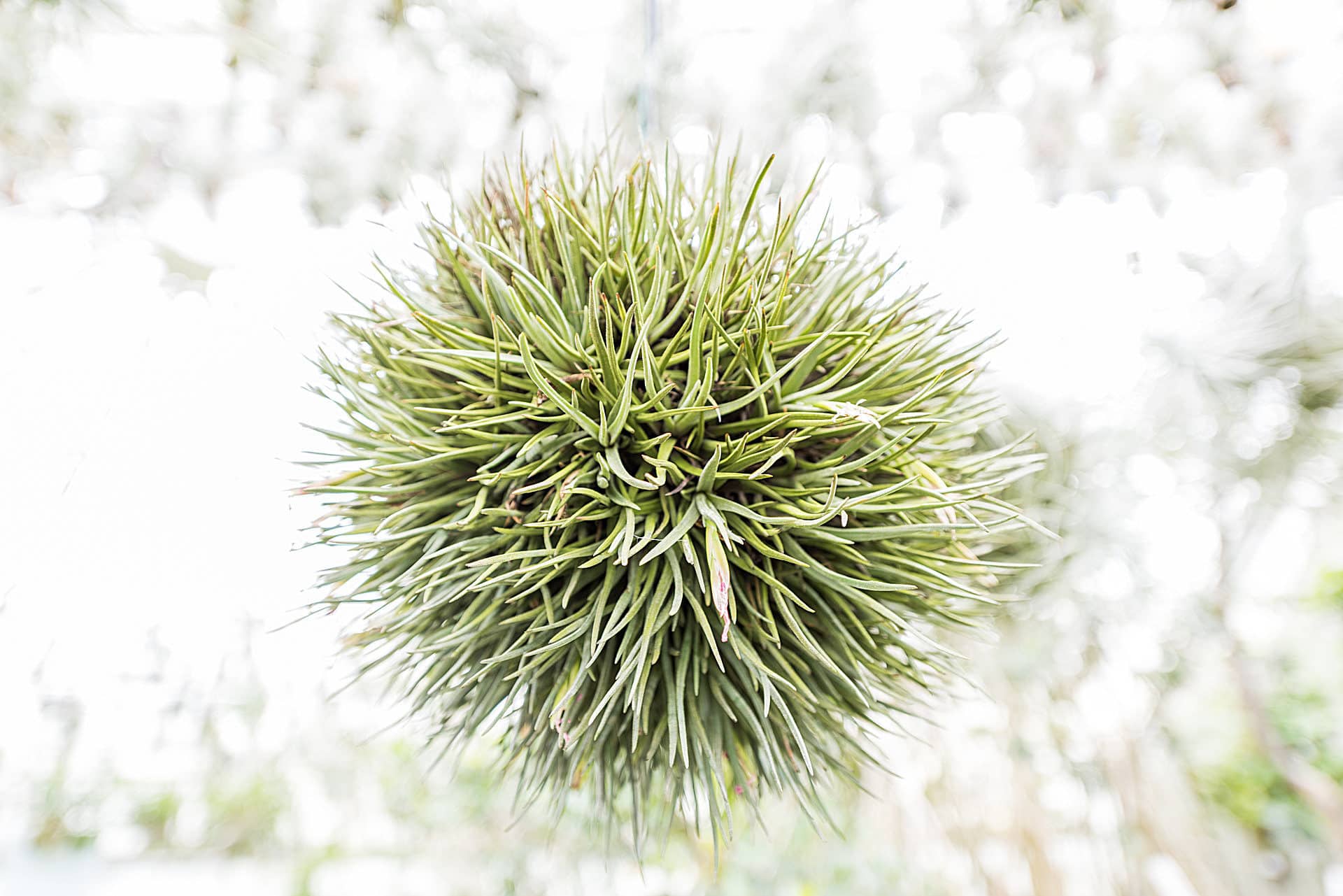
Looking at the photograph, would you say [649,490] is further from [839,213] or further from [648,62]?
[648,62]

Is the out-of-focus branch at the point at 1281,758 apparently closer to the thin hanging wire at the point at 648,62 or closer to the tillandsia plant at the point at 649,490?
the tillandsia plant at the point at 649,490

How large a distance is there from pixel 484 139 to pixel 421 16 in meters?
0.15

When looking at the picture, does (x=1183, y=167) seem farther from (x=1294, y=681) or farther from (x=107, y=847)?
(x=107, y=847)

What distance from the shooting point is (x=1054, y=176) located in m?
0.93

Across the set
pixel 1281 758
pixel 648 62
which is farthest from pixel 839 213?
pixel 1281 758

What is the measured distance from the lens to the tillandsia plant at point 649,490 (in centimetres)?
32

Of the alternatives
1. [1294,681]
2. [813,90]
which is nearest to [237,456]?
[813,90]

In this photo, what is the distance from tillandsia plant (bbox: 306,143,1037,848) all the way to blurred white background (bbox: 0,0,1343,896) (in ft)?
0.49

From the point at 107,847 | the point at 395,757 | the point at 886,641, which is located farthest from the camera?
the point at 107,847

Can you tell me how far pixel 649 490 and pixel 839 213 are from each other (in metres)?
0.27

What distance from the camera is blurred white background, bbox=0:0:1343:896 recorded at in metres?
0.74

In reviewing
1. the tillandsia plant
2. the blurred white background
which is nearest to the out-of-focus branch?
the blurred white background

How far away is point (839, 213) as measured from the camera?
18.9 inches

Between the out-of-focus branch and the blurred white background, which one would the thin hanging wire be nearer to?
the blurred white background
